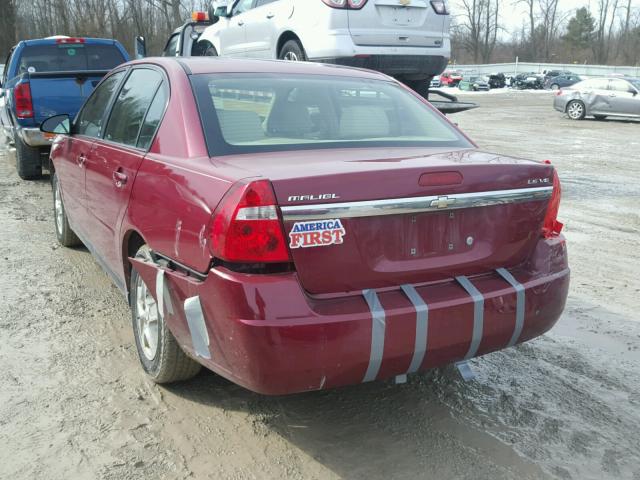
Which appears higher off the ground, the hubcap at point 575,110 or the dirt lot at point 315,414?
the dirt lot at point 315,414

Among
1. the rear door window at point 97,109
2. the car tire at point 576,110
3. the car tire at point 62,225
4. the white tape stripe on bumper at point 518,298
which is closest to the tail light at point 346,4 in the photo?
the rear door window at point 97,109

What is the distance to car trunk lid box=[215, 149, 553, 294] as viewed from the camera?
242cm

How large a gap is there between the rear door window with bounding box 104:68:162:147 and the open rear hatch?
4.06ft

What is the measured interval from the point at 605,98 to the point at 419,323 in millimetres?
20925

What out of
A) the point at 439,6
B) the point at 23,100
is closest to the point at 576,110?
the point at 439,6

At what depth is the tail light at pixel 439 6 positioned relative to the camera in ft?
25.6

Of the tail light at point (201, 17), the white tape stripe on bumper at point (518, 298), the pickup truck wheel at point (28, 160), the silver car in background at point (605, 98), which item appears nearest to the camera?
the white tape stripe on bumper at point (518, 298)

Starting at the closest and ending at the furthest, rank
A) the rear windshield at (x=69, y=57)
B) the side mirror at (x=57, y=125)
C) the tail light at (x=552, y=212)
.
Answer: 1. the tail light at (x=552, y=212)
2. the side mirror at (x=57, y=125)
3. the rear windshield at (x=69, y=57)

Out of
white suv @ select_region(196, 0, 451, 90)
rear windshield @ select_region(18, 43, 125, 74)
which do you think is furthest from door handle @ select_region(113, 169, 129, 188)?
rear windshield @ select_region(18, 43, 125, 74)

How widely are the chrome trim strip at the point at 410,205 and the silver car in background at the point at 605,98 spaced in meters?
20.2

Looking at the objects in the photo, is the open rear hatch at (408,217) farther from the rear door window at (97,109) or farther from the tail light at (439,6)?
the tail light at (439,6)

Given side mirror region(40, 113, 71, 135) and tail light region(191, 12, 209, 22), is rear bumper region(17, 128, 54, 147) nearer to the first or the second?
tail light region(191, 12, 209, 22)

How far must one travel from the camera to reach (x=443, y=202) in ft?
8.55

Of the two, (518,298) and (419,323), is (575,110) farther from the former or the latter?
(419,323)
